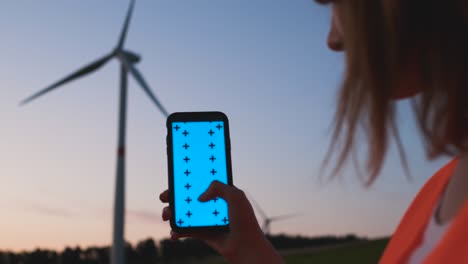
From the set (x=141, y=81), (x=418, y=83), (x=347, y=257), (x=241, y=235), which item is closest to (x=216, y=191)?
(x=241, y=235)

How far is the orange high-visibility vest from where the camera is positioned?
5.22 feet

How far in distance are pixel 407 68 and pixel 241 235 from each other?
110 cm

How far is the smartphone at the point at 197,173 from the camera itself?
318 cm

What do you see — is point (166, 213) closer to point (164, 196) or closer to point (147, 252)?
point (164, 196)

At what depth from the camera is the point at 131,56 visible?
33219 mm

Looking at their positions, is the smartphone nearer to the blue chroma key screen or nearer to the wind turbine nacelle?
the blue chroma key screen

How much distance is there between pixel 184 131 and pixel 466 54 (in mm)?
1980

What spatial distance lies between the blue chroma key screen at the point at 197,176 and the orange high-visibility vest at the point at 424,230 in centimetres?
114

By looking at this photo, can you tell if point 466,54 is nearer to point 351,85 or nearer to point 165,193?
point 351,85

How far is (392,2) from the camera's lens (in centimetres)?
168

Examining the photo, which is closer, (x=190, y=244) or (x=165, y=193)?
(x=165, y=193)

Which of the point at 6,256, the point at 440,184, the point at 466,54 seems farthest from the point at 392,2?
the point at 6,256

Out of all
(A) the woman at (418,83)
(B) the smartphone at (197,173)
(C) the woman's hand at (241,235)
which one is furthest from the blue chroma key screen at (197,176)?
(A) the woman at (418,83)

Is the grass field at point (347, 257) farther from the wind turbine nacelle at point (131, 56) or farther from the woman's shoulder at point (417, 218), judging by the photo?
the woman's shoulder at point (417, 218)
